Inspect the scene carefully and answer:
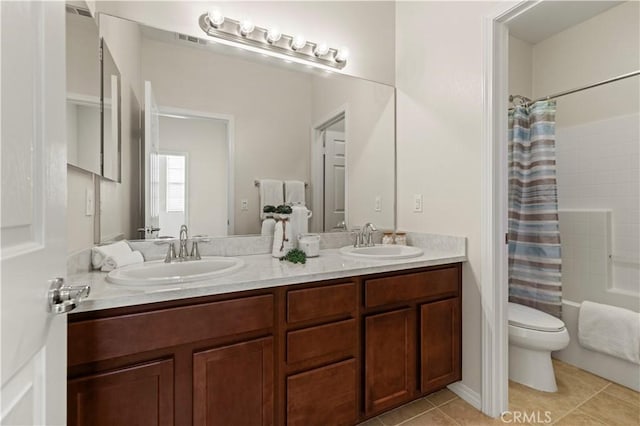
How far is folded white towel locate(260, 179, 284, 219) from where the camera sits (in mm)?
1876

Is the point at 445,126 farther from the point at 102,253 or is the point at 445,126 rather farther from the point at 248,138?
the point at 102,253

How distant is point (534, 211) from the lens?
88.7 inches

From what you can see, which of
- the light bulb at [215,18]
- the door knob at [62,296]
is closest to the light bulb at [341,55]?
the light bulb at [215,18]

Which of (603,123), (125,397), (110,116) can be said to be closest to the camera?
(125,397)

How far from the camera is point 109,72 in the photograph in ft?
4.58

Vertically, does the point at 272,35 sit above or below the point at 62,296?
above

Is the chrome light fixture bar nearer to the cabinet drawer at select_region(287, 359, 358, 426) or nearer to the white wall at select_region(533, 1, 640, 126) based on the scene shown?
the cabinet drawer at select_region(287, 359, 358, 426)

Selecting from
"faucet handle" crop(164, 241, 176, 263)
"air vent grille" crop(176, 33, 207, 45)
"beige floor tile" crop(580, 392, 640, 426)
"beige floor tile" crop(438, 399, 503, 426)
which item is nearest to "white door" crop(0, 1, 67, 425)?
"faucet handle" crop(164, 241, 176, 263)

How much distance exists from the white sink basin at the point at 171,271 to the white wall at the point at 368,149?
99 centimetres

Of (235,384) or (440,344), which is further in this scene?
(440,344)

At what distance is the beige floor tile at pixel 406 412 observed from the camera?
161 centimetres

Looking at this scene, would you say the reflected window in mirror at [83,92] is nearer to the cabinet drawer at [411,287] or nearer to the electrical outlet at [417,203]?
the cabinet drawer at [411,287]

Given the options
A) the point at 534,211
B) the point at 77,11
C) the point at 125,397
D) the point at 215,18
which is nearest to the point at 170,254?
the point at 125,397

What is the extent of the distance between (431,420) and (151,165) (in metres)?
2.00
